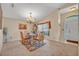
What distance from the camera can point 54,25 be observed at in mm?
2002

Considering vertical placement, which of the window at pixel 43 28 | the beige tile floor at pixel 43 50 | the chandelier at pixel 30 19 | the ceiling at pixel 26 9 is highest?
the ceiling at pixel 26 9

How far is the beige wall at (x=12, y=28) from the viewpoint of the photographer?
1.92 metres

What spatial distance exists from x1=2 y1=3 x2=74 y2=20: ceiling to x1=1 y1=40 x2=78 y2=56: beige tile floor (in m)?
0.45

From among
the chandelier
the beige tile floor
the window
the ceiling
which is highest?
the ceiling

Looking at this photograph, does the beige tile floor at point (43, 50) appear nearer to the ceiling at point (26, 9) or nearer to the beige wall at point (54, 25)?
the beige wall at point (54, 25)

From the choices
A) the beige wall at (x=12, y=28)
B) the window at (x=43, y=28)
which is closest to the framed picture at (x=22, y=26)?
the beige wall at (x=12, y=28)

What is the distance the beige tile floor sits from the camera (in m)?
1.91

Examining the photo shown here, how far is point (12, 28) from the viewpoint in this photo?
192cm

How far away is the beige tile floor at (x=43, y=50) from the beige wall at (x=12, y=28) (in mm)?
87

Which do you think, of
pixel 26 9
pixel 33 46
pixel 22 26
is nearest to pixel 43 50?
pixel 33 46

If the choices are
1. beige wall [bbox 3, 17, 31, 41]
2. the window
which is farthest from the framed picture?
the window

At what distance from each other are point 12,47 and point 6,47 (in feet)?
0.30

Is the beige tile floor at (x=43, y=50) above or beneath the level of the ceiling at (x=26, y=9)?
beneath

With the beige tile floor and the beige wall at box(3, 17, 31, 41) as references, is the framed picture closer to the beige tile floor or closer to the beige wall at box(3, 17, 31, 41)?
the beige wall at box(3, 17, 31, 41)
